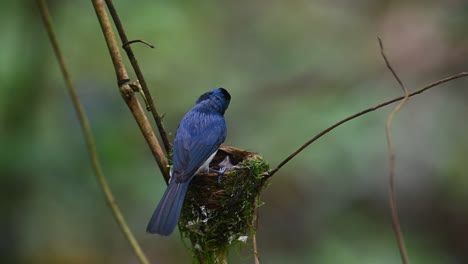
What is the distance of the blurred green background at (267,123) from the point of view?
4914 millimetres

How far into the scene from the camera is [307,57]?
352 inches

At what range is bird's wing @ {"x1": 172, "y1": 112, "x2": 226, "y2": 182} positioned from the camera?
3.51 meters

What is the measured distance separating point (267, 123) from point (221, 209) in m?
3.86

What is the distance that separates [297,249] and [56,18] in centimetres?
320

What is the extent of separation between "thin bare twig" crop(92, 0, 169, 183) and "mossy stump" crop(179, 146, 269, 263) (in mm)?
537

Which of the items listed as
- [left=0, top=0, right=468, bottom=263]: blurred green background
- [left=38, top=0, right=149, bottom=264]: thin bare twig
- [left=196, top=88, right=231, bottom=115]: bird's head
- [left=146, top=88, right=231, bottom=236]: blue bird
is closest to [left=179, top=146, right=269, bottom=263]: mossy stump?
[left=146, top=88, right=231, bottom=236]: blue bird

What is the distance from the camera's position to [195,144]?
3889 mm

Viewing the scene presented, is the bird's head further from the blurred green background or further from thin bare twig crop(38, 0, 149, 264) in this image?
thin bare twig crop(38, 0, 149, 264)

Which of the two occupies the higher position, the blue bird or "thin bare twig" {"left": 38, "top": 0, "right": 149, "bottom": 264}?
"thin bare twig" {"left": 38, "top": 0, "right": 149, "bottom": 264}

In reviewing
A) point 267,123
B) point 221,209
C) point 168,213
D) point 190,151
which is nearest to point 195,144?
point 190,151

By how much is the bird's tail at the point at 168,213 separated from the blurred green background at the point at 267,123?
5.18 feet

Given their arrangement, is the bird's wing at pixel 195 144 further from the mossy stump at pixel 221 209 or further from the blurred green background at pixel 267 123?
the blurred green background at pixel 267 123

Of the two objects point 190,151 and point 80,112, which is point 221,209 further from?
point 80,112

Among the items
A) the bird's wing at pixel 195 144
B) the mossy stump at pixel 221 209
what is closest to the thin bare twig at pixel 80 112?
the mossy stump at pixel 221 209
